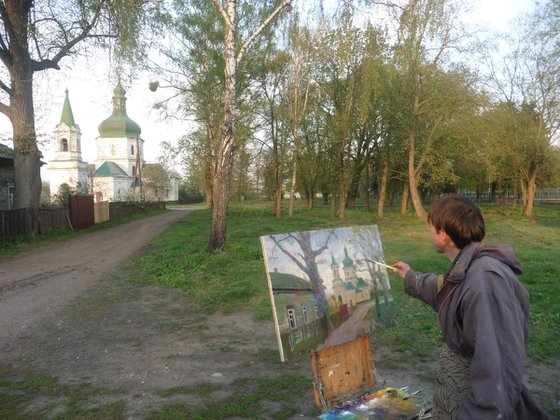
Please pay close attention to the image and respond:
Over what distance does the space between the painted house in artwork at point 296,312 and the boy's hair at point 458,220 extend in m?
1.61

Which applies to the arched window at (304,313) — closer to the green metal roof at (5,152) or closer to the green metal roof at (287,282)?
the green metal roof at (287,282)

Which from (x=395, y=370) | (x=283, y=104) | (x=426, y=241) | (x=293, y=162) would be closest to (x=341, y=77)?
(x=283, y=104)

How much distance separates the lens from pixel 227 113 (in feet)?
38.6

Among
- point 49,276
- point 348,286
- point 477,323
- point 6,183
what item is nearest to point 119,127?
point 6,183

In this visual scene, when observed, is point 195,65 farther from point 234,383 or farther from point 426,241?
point 234,383

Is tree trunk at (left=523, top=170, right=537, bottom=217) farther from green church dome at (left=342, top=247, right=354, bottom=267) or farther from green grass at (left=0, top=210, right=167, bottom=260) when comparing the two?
green church dome at (left=342, top=247, right=354, bottom=267)

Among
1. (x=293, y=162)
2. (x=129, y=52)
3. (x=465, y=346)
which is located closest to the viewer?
(x=465, y=346)

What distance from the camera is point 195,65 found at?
2067 cm

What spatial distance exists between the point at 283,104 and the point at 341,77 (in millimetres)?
4242

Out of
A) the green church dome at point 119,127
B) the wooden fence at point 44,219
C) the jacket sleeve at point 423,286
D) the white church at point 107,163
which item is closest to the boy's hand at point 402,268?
the jacket sleeve at point 423,286

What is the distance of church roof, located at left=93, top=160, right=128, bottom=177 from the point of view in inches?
2900

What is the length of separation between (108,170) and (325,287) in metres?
77.0

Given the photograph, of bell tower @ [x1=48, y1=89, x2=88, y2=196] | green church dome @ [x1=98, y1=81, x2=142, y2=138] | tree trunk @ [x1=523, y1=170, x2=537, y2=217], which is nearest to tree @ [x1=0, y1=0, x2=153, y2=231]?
tree trunk @ [x1=523, y1=170, x2=537, y2=217]

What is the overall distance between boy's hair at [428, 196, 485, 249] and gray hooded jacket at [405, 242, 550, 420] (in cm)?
7
